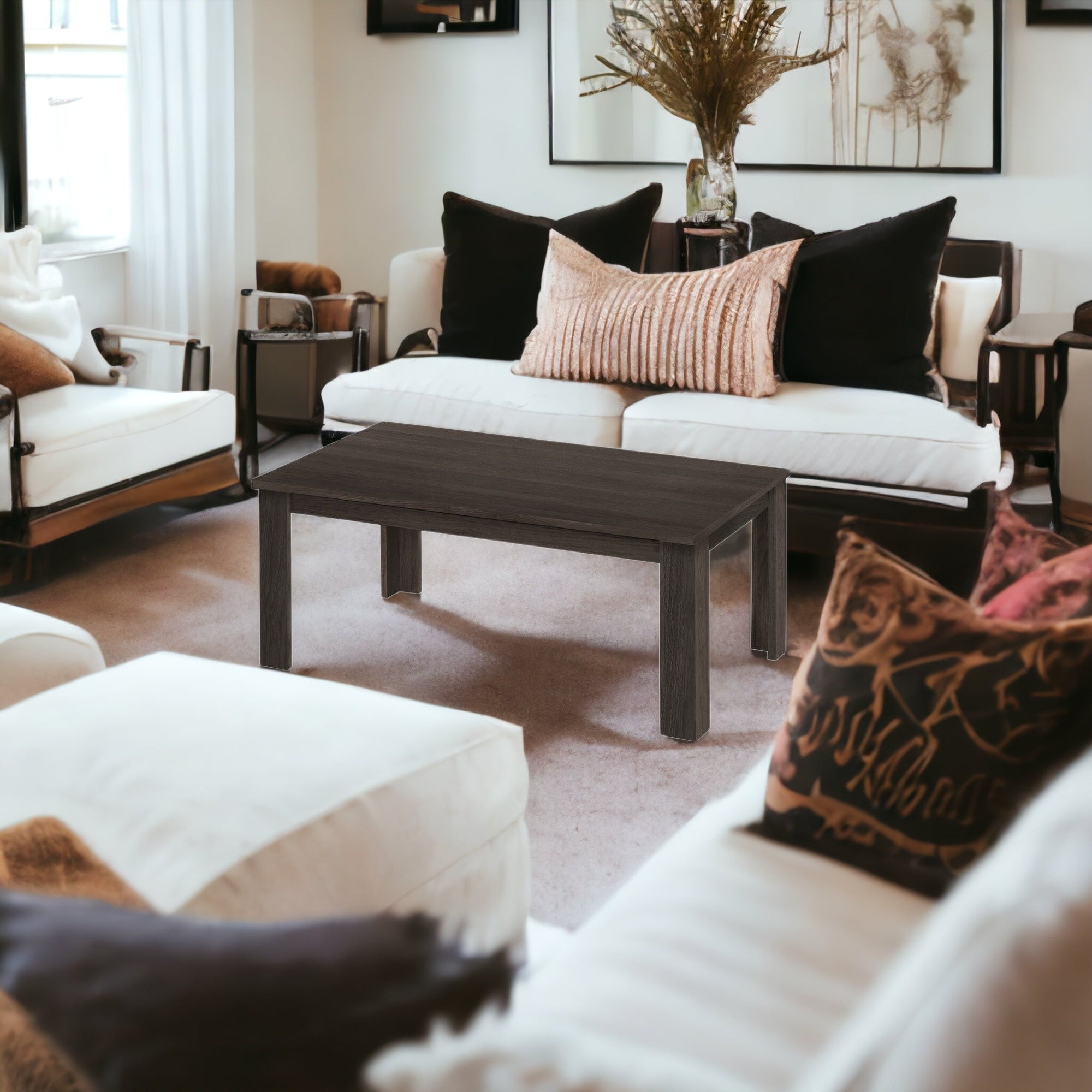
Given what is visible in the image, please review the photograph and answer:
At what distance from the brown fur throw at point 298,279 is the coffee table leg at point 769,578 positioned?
90.3 inches

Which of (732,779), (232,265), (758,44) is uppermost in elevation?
(758,44)

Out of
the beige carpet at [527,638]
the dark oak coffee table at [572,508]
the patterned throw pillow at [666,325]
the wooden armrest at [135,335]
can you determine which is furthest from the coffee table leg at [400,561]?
the wooden armrest at [135,335]

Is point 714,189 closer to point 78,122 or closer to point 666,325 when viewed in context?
point 666,325

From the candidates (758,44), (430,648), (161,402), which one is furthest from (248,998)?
(758,44)

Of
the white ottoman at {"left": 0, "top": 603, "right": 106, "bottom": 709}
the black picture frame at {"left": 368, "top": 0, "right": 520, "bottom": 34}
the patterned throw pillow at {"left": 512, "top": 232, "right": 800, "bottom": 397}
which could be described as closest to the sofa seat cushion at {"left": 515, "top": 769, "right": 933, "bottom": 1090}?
the white ottoman at {"left": 0, "top": 603, "right": 106, "bottom": 709}

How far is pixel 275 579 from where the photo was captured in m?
2.85

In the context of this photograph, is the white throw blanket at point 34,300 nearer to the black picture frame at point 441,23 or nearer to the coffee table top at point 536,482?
the coffee table top at point 536,482

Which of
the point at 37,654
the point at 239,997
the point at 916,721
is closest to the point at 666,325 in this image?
the point at 37,654

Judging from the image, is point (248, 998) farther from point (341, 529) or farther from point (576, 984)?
point (341, 529)

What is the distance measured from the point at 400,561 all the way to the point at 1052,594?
7.34 ft

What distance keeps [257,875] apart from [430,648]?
1.70 meters

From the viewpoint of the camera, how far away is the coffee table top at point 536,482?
101 inches

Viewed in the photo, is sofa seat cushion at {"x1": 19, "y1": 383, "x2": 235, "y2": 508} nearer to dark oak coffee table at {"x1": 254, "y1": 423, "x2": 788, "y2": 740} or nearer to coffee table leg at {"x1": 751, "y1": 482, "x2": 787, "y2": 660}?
dark oak coffee table at {"x1": 254, "y1": 423, "x2": 788, "y2": 740}

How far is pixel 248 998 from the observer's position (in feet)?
2.10
